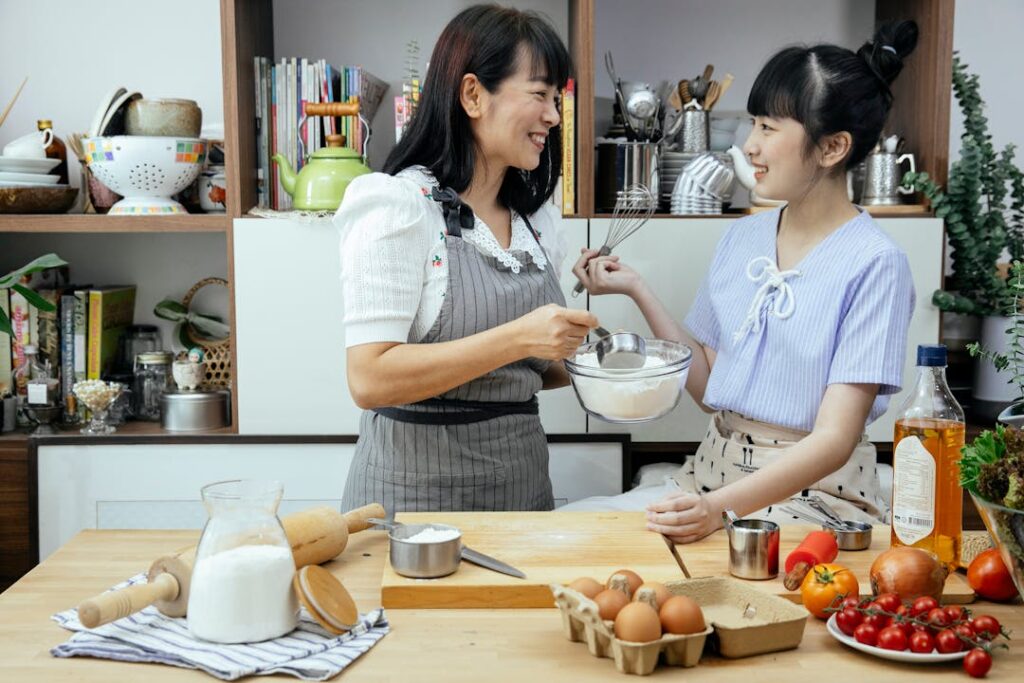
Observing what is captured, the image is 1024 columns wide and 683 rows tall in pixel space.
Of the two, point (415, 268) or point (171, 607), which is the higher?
point (415, 268)

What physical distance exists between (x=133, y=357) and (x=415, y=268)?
1.33 m

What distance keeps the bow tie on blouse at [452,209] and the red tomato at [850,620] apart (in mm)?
913

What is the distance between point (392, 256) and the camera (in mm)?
1690

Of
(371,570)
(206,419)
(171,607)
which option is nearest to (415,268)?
(371,570)

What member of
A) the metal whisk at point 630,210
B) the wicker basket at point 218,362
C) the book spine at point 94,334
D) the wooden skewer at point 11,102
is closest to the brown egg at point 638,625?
the metal whisk at point 630,210

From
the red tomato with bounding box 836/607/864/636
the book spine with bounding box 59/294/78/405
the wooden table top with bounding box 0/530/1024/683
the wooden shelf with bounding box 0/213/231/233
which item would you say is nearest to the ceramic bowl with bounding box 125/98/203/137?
the wooden shelf with bounding box 0/213/231/233

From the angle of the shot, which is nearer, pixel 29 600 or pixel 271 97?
pixel 29 600

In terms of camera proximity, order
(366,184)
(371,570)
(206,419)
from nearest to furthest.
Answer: (371,570)
(366,184)
(206,419)

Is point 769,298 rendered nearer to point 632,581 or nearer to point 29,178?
point 632,581

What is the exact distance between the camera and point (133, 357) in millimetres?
2768

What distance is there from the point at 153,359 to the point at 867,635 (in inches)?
77.7

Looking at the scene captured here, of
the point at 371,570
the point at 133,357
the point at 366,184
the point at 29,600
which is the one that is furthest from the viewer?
the point at 133,357

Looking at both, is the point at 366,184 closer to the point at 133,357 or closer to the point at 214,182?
the point at 214,182

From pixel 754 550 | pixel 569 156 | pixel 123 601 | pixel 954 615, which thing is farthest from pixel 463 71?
pixel 954 615
